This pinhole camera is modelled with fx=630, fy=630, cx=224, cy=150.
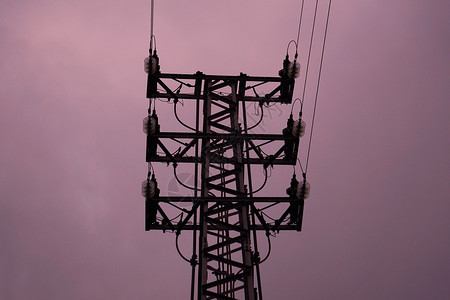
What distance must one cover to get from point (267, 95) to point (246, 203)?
157 inches

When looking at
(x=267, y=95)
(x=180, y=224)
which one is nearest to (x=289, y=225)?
(x=180, y=224)

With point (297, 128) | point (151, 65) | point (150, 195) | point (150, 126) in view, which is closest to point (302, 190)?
point (297, 128)

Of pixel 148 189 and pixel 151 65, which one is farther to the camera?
pixel 151 65

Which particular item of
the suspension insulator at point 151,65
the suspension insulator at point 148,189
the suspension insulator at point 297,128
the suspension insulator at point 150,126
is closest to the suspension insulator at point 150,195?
the suspension insulator at point 148,189

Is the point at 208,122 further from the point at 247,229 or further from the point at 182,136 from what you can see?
the point at 247,229

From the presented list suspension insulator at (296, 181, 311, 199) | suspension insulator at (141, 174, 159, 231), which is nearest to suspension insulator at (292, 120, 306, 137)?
suspension insulator at (296, 181, 311, 199)

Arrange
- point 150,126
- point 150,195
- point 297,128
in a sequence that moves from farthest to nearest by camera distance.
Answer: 1. point 297,128
2. point 150,126
3. point 150,195

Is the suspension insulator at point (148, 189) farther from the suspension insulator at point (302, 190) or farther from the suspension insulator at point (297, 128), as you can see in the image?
the suspension insulator at point (297, 128)

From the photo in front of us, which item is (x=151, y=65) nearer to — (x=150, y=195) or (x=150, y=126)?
(x=150, y=126)

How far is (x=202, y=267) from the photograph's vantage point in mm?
12141

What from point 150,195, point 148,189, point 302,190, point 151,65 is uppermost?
point 151,65

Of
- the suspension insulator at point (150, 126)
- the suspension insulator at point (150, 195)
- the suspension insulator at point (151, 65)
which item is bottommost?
the suspension insulator at point (150, 195)

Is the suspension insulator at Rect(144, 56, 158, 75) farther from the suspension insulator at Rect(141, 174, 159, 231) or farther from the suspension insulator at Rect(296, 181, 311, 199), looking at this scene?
the suspension insulator at Rect(296, 181, 311, 199)

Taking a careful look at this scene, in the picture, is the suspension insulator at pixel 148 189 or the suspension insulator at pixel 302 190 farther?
the suspension insulator at pixel 302 190
